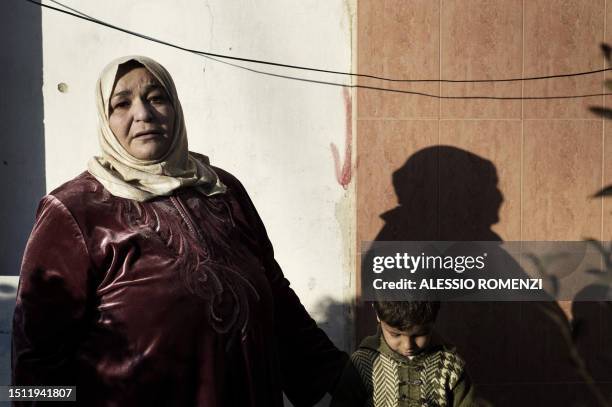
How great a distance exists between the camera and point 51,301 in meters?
2.30

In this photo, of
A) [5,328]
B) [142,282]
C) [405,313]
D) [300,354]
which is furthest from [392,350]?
[5,328]

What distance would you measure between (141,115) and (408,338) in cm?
115

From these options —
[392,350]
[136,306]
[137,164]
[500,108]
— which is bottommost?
[392,350]

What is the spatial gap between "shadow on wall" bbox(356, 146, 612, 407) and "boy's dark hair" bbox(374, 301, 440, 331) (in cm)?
169

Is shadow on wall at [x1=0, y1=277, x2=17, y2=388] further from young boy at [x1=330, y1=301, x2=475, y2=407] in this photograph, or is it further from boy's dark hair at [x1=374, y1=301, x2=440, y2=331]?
boy's dark hair at [x1=374, y1=301, x2=440, y2=331]

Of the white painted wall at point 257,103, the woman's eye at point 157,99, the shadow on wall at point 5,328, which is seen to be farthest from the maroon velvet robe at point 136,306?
the white painted wall at point 257,103

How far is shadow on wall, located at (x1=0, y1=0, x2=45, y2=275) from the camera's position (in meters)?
4.48

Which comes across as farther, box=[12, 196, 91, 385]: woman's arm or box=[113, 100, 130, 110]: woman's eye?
box=[113, 100, 130, 110]: woman's eye

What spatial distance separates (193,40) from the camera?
445 cm

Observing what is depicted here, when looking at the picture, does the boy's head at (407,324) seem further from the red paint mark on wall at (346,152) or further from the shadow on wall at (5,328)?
the shadow on wall at (5,328)

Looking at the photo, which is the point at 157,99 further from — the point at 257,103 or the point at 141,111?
the point at 257,103

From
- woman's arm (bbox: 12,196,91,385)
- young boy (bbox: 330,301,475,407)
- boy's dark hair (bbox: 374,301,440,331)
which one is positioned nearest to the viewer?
woman's arm (bbox: 12,196,91,385)

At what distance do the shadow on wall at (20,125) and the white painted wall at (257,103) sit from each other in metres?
0.06

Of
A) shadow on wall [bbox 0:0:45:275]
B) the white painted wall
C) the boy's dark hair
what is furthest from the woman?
shadow on wall [bbox 0:0:45:275]
